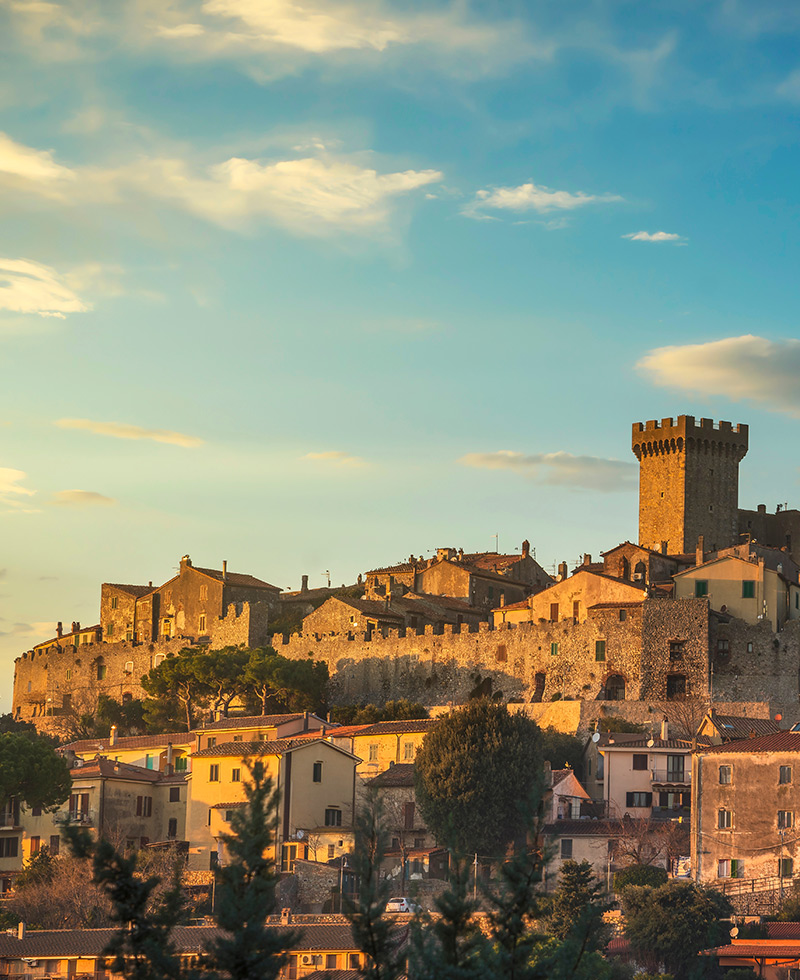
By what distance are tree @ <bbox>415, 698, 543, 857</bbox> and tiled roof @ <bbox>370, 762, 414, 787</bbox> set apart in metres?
1.23

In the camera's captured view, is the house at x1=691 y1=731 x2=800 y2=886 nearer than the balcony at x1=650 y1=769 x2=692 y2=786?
Yes

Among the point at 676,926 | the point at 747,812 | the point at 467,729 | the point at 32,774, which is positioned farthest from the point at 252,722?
the point at 676,926

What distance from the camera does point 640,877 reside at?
1806 inches

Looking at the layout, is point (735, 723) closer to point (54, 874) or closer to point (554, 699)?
point (554, 699)

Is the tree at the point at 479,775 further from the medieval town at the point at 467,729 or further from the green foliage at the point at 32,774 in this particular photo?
the green foliage at the point at 32,774

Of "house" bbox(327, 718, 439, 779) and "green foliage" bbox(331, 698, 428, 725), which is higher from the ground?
"green foliage" bbox(331, 698, 428, 725)

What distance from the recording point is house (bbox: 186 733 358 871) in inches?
2050

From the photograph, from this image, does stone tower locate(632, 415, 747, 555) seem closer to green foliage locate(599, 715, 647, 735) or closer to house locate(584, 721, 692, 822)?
green foliage locate(599, 715, 647, 735)

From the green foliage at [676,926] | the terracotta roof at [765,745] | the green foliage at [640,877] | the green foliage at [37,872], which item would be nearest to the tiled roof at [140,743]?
the green foliage at [37,872]

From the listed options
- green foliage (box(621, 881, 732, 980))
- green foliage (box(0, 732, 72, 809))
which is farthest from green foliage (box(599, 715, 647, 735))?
green foliage (box(0, 732, 72, 809))

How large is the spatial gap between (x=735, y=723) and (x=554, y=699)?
509 inches

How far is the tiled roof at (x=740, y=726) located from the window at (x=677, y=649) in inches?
309

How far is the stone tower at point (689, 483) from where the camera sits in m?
84.2

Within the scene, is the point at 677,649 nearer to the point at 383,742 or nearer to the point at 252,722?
the point at 383,742
